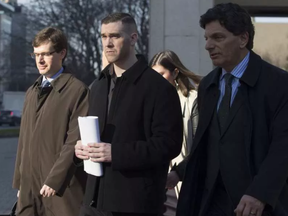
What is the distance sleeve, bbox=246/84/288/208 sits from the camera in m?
3.07

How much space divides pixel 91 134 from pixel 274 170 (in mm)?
1070

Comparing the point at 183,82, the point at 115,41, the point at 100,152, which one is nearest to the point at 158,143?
the point at 100,152

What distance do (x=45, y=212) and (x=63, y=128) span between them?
2.01 ft

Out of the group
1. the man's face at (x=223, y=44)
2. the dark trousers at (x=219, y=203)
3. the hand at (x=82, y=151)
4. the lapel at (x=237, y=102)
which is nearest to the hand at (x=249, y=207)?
the dark trousers at (x=219, y=203)

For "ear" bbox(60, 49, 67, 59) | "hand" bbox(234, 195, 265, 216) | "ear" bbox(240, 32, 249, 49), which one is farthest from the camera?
"ear" bbox(60, 49, 67, 59)

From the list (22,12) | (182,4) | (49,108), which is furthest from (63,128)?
(22,12)

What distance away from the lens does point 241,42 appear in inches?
133

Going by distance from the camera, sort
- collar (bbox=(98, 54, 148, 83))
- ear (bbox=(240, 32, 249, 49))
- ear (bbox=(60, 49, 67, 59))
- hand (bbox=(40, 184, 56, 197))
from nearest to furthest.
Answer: ear (bbox=(240, 32, 249, 49)) < collar (bbox=(98, 54, 148, 83)) < hand (bbox=(40, 184, 56, 197)) < ear (bbox=(60, 49, 67, 59))

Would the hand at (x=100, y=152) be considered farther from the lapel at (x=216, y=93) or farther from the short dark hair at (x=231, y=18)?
the short dark hair at (x=231, y=18)

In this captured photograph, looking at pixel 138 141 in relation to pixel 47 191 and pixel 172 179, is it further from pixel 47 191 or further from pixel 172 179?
pixel 47 191

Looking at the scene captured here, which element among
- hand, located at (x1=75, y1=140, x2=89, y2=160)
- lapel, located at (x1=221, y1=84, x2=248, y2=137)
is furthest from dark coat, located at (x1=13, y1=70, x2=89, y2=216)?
lapel, located at (x1=221, y1=84, x2=248, y2=137)

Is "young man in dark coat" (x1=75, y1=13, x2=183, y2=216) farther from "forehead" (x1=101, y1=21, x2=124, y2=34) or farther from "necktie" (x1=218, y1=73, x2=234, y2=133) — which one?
"necktie" (x1=218, y1=73, x2=234, y2=133)

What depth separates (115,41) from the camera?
3.80 metres

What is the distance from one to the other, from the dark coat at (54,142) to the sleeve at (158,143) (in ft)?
3.17
